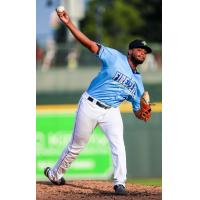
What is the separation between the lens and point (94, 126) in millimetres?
6230

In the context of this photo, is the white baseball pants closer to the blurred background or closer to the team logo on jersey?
the team logo on jersey

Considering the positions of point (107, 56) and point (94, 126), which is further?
point (94, 126)

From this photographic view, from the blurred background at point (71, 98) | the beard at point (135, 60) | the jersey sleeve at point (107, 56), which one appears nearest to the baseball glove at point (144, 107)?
the beard at point (135, 60)

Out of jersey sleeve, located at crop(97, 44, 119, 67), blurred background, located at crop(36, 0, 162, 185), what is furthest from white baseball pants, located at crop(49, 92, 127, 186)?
blurred background, located at crop(36, 0, 162, 185)

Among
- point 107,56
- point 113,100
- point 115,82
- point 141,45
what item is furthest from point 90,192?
point 141,45

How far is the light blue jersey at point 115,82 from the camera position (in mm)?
6039

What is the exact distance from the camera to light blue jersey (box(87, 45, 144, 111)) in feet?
19.8

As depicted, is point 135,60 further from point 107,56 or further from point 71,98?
point 71,98

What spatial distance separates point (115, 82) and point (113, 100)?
165 millimetres

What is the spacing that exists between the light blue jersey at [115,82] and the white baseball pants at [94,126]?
0.28 ft
